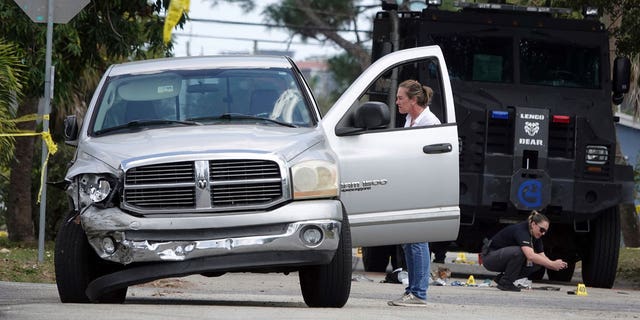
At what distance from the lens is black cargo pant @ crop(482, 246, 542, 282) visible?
17391 mm

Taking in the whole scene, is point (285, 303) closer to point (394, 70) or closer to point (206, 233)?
point (206, 233)

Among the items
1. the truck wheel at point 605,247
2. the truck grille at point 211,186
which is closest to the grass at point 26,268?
the truck wheel at point 605,247

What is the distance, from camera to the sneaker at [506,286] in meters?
17.2

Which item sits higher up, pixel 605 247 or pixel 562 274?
pixel 605 247

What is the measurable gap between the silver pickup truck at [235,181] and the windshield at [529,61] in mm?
6362

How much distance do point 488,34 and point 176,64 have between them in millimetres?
7087

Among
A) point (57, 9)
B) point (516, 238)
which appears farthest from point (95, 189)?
point (516, 238)

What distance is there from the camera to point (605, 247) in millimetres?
18281

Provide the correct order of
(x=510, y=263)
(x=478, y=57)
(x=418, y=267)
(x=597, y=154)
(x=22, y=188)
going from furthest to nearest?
(x=22, y=188)
(x=478, y=57)
(x=597, y=154)
(x=510, y=263)
(x=418, y=267)

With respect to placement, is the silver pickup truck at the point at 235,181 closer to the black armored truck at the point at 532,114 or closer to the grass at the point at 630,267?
the black armored truck at the point at 532,114

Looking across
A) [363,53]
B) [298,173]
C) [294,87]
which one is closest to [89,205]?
[298,173]

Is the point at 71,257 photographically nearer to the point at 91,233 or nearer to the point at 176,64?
the point at 91,233

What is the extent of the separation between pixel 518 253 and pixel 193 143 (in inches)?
296

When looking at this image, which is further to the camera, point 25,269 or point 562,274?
point 562,274
